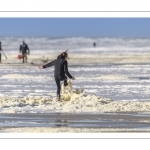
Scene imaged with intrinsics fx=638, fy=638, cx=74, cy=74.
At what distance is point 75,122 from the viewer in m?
14.6

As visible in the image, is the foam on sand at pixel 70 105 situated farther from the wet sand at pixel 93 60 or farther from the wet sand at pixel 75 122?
the wet sand at pixel 93 60

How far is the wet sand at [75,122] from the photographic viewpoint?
1357 centimetres

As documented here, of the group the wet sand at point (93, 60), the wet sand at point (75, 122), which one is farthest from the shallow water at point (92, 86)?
→ the wet sand at point (93, 60)

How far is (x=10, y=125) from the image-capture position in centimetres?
1423

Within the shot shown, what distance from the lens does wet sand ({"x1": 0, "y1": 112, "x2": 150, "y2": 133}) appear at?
1357cm

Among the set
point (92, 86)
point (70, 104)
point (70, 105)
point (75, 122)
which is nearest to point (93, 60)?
point (92, 86)

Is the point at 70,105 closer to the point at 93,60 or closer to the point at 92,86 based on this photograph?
the point at 92,86

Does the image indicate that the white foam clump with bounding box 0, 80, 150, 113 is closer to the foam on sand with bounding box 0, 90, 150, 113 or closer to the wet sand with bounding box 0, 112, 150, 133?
the foam on sand with bounding box 0, 90, 150, 113
